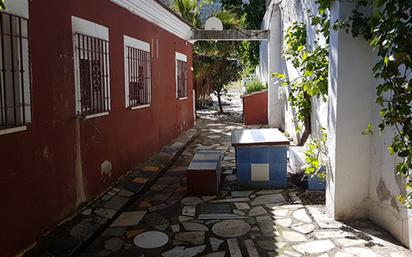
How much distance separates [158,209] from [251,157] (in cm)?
178

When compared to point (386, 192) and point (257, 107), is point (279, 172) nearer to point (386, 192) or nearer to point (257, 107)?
point (386, 192)

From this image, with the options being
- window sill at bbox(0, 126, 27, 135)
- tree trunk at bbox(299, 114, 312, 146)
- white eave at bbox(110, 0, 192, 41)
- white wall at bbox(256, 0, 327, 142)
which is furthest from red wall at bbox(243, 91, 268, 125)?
window sill at bbox(0, 126, 27, 135)

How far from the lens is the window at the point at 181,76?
12974 mm

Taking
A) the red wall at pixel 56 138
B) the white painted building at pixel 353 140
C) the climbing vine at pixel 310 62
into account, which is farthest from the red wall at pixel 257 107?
the white painted building at pixel 353 140

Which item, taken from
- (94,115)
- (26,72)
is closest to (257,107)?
(94,115)

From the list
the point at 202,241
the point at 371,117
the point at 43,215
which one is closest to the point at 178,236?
the point at 202,241

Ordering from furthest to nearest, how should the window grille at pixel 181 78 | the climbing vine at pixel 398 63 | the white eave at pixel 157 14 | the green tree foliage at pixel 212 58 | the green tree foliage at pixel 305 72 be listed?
1. the green tree foliage at pixel 212 58
2. the window grille at pixel 181 78
3. the white eave at pixel 157 14
4. the green tree foliage at pixel 305 72
5. the climbing vine at pixel 398 63

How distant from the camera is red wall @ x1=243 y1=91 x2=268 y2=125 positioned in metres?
15.8

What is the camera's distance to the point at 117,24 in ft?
23.9

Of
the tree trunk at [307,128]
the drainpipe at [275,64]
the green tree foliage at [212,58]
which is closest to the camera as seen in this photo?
the tree trunk at [307,128]

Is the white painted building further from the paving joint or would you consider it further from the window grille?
the window grille

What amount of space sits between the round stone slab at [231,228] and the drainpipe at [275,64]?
864 cm

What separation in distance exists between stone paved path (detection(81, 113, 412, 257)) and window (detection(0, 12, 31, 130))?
1702 millimetres

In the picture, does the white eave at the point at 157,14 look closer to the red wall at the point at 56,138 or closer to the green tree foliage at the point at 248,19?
the red wall at the point at 56,138
